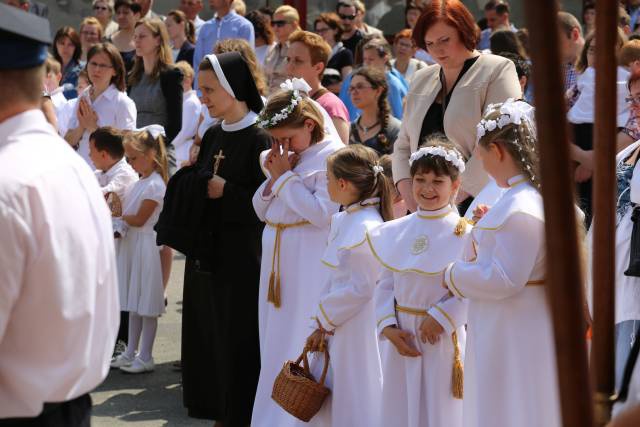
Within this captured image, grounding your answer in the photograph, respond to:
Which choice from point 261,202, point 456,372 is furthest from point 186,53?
point 456,372

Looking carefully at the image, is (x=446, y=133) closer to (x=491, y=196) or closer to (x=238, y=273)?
(x=491, y=196)

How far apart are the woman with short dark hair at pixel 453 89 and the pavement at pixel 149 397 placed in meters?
2.05

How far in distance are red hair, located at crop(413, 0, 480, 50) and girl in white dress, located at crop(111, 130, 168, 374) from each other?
2.56 metres

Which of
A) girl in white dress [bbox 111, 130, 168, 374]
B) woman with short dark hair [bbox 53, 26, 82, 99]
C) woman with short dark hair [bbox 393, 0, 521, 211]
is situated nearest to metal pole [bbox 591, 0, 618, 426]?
woman with short dark hair [bbox 393, 0, 521, 211]

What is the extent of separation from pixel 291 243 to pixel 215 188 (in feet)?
1.73

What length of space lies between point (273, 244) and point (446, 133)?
108 cm

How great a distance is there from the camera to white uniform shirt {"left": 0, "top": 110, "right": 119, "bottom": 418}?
229 cm

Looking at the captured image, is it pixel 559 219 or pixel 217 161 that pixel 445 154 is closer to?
pixel 217 161

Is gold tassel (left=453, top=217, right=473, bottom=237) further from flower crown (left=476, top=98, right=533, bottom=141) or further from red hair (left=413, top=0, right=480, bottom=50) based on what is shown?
red hair (left=413, top=0, right=480, bottom=50)

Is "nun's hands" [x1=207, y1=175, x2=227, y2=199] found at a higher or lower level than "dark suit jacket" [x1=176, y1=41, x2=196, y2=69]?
lower

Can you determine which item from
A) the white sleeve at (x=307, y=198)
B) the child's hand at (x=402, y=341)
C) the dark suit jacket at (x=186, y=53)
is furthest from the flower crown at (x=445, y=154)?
the dark suit jacket at (x=186, y=53)

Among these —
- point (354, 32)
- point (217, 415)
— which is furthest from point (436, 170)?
point (354, 32)

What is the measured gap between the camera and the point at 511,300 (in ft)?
13.9

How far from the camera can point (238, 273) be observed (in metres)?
5.88
